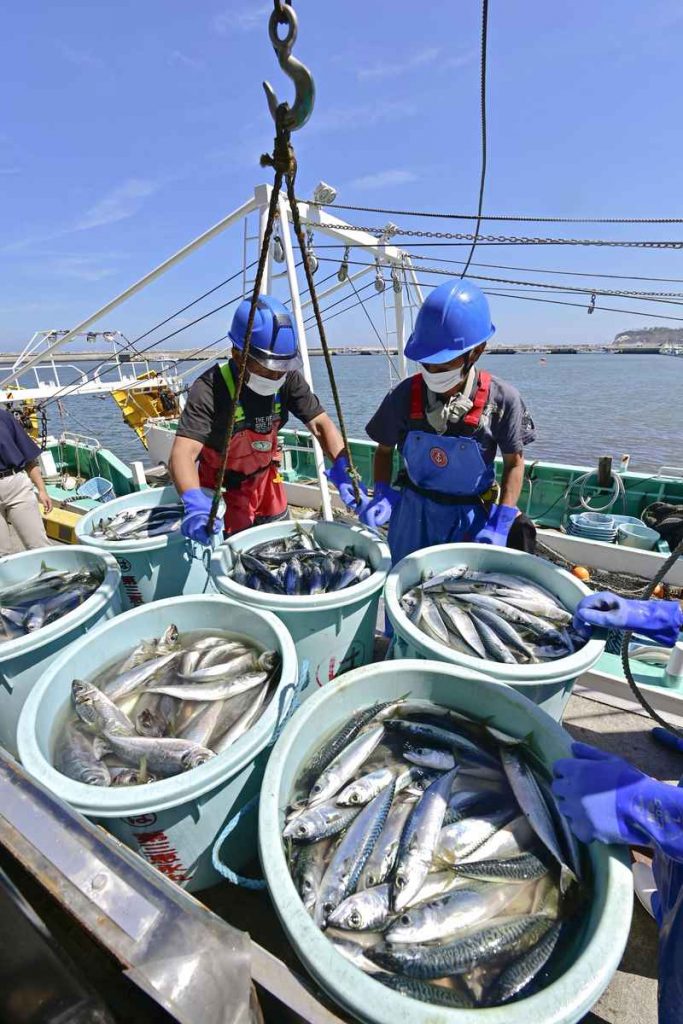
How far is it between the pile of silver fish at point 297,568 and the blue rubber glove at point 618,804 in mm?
1641

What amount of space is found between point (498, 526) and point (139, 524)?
3.23 meters

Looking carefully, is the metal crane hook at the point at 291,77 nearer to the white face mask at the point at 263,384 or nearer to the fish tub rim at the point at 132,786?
the white face mask at the point at 263,384

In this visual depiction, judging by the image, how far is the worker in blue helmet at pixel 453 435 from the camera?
111 inches

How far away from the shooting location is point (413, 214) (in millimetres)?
5449

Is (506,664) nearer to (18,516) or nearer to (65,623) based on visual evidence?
(65,623)

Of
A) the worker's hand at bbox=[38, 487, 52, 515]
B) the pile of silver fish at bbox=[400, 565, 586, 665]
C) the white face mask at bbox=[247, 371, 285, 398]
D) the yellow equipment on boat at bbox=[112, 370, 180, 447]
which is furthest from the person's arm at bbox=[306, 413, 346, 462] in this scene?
the yellow equipment on boat at bbox=[112, 370, 180, 447]

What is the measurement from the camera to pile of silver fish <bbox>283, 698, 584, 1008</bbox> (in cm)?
136

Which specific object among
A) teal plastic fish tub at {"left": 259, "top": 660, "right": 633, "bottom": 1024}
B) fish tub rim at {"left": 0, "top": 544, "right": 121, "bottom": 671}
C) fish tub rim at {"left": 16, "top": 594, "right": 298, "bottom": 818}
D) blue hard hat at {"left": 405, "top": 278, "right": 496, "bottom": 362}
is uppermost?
blue hard hat at {"left": 405, "top": 278, "right": 496, "bottom": 362}

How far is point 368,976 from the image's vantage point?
1.16 m

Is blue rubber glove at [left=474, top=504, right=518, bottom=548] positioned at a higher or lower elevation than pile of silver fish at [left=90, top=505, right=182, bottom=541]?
lower

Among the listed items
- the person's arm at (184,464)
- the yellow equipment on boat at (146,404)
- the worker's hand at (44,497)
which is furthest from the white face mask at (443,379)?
the yellow equipment on boat at (146,404)

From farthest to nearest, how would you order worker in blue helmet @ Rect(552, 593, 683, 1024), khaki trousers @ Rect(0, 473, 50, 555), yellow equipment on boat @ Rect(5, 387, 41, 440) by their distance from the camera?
1. yellow equipment on boat @ Rect(5, 387, 41, 440)
2. khaki trousers @ Rect(0, 473, 50, 555)
3. worker in blue helmet @ Rect(552, 593, 683, 1024)

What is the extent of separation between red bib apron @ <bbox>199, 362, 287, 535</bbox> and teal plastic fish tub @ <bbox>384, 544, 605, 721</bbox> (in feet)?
5.66

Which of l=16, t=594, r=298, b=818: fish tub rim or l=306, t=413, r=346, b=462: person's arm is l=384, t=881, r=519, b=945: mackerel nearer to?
l=16, t=594, r=298, b=818: fish tub rim
